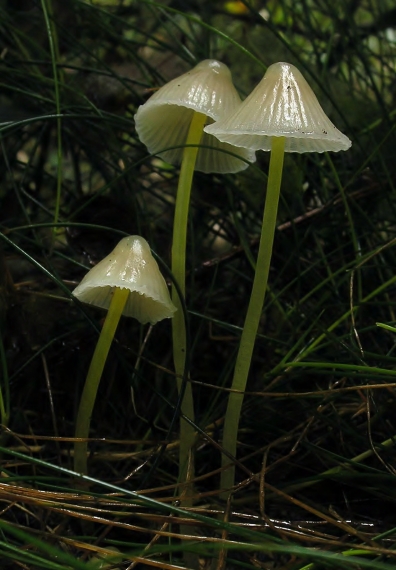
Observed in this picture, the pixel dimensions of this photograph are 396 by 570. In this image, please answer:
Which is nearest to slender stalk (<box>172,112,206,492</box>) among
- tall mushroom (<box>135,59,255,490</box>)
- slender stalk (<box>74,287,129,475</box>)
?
tall mushroom (<box>135,59,255,490</box>)

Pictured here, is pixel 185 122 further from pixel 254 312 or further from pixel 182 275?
pixel 254 312

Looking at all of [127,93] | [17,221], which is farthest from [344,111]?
[17,221]

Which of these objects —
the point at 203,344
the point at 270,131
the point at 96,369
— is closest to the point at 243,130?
the point at 270,131

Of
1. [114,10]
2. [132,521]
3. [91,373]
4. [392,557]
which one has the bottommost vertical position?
[132,521]

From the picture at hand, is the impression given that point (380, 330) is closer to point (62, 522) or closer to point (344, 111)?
point (344, 111)

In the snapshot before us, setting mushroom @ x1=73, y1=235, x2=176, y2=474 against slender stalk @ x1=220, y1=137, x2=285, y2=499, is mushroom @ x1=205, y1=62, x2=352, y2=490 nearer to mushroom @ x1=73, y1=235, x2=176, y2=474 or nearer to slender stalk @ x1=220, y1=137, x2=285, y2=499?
slender stalk @ x1=220, y1=137, x2=285, y2=499

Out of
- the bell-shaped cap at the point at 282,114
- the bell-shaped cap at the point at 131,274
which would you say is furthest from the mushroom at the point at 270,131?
the bell-shaped cap at the point at 131,274

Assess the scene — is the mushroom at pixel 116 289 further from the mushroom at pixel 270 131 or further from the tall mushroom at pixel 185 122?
the mushroom at pixel 270 131
